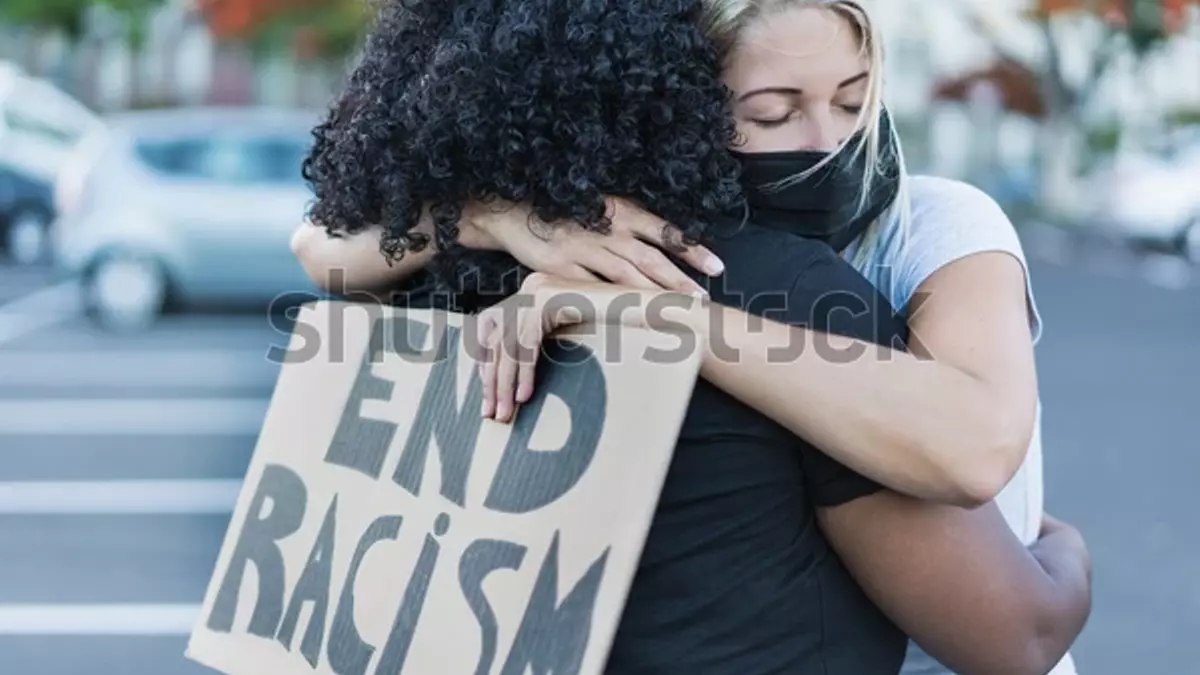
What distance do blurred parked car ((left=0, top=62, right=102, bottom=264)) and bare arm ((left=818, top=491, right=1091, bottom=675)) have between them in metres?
17.1

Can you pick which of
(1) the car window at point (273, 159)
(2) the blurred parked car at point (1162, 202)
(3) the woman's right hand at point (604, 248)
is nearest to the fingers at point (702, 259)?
(3) the woman's right hand at point (604, 248)

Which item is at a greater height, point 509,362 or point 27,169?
point 509,362

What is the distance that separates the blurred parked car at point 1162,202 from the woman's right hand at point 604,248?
69.0 ft

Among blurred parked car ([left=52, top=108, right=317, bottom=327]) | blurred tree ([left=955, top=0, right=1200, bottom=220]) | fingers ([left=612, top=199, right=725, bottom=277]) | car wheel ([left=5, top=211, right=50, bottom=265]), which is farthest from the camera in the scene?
blurred tree ([left=955, top=0, right=1200, bottom=220])

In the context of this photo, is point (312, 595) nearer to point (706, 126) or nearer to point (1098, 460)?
point (706, 126)

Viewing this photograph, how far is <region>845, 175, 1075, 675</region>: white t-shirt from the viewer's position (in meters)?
1.73

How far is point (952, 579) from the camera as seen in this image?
5.21 ft

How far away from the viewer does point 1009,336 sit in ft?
5.31

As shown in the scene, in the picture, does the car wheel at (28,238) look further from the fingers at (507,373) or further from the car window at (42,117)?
the fingers at (507,373)

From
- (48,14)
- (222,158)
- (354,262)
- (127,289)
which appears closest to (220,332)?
(127,289)

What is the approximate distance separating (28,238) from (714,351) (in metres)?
17.5

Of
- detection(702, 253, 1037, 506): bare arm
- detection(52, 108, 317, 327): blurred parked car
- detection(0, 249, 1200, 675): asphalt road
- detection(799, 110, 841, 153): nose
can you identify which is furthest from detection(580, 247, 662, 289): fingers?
detection(52, 108, 317, 327): blurred parked car

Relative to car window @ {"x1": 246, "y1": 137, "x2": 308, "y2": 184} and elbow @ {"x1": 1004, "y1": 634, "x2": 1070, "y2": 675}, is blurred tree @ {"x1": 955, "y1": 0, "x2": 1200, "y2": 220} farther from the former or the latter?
elbow @ {"x1": 1004, "y1": 634, "x2": 1070, "y2": 675}

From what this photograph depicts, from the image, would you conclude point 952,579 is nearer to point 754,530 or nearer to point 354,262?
point 754,530
